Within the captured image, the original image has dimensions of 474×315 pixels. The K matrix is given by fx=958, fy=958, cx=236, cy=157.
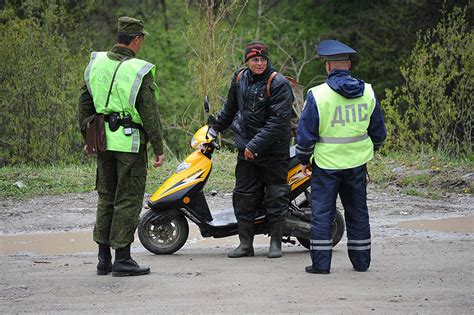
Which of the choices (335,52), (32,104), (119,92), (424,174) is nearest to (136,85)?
(119,92)

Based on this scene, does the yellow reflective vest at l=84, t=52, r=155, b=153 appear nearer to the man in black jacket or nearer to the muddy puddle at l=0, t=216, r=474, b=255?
the man in black jacket

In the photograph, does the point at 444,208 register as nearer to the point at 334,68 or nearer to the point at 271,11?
the point at 334,68

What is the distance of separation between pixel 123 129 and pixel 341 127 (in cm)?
177

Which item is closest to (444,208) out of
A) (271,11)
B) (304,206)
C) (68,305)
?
(304,206)

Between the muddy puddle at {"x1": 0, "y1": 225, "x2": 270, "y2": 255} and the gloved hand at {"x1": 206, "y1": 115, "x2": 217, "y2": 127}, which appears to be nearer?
the gloved hand at {"x1": 206, "y1": 115, "x2": 217, "y2": 127}

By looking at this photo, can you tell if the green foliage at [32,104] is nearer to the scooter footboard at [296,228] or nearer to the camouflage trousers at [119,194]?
the scooter footboard at [296,228]

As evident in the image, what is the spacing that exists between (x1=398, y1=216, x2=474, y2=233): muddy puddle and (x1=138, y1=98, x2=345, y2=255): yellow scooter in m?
1.68

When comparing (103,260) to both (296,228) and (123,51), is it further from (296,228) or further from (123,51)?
(296,228)

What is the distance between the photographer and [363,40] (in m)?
32.2

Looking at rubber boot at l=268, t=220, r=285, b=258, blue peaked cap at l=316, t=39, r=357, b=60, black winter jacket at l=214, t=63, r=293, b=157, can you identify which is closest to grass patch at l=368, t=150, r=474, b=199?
rubber boot at l=268, t=220, r=285, b=258

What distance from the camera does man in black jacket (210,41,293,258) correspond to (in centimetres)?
849

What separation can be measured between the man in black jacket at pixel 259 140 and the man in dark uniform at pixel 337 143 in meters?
0.69

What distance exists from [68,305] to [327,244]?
223 centimetres

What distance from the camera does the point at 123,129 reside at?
7711 mm
